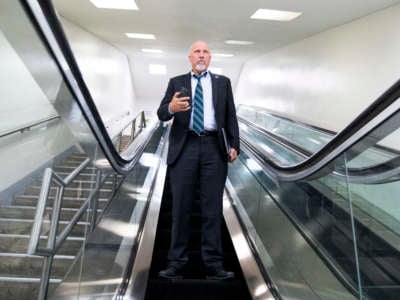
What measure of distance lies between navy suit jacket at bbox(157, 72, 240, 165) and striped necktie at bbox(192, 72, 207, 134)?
43 mm

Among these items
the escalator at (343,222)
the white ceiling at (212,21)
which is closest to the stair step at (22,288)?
the escalator at (343,222)

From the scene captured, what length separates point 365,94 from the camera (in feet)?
22.2

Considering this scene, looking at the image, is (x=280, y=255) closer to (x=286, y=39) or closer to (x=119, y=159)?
(x=119, y=159)

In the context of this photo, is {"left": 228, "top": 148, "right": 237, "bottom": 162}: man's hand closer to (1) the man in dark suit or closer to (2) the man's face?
(1) the man in dark suit

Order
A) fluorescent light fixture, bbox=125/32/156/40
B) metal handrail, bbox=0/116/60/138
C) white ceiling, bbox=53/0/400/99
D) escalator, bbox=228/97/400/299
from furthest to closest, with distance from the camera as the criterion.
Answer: fluorescent light fixture, bbox=125/32/156/40 → white ceiling, bbox=53/0/400/99 → metal handrail, bbox=0/116/60/138 → escalator, bbox=228/97/400/299

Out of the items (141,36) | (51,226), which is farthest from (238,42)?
(51,226)

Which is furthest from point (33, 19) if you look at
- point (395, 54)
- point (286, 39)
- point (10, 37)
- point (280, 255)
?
point (286, 39)

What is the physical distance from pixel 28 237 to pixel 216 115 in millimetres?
1646

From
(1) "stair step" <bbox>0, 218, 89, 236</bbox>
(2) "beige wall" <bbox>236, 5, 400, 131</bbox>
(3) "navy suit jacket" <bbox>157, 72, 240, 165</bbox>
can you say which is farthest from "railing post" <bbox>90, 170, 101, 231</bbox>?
(2) "beige wall" <bbox>236, 5, 400, 131</bbox>

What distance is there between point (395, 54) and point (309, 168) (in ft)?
15.2

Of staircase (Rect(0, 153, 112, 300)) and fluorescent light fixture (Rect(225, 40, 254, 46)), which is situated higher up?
fluorescent light fixture (Rect(225, 40, 254, 46))

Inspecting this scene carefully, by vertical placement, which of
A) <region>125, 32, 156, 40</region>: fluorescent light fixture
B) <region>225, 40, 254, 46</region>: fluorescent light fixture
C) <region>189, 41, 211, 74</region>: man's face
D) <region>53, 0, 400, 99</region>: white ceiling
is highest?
<region>53, 0, 400, 99</region>: white ceiling

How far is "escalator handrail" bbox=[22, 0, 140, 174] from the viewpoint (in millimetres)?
1250

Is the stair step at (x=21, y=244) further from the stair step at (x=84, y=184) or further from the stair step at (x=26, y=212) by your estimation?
the stair step at (x=84, y=184)
